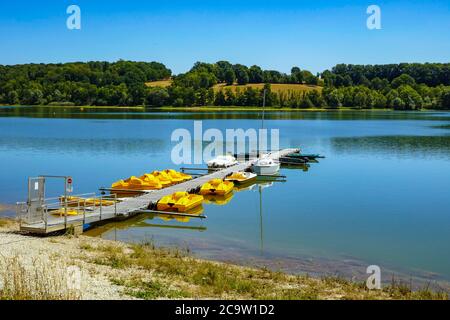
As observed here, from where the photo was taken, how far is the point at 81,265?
556 inches

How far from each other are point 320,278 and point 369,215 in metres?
11.1

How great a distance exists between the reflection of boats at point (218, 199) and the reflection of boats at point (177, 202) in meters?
2.75

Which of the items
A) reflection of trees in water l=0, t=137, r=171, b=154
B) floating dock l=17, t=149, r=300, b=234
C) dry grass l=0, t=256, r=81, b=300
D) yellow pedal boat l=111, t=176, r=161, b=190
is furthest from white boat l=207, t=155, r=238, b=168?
dry grass l=0, t=256, r=81, b=300

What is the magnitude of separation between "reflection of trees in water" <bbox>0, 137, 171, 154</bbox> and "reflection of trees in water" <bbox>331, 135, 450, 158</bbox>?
72.2 feet

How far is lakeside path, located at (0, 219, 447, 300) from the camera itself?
37.0 ft

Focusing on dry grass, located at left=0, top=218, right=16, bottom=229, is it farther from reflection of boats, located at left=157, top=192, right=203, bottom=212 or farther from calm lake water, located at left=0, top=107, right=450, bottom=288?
reflection of boats, located at left=157, top=192, right=203, bottom=212

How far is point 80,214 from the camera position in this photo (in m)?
21.3

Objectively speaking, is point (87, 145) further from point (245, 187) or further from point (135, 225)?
point (135, 225)

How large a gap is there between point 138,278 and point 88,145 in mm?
48521

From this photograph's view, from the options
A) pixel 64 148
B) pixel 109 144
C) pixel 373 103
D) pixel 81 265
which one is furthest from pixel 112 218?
pixel 373 103

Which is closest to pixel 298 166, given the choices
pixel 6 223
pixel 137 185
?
pixel 137 185
